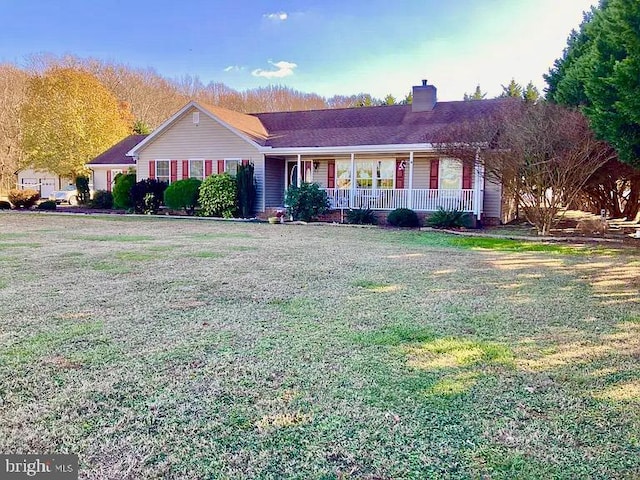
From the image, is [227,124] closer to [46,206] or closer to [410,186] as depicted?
[410,186]

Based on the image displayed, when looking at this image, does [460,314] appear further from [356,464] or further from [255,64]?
[255,64]

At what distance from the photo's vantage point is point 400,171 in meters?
18.1

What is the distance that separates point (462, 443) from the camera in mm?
2328

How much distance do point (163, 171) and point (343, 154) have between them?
869 centimetres

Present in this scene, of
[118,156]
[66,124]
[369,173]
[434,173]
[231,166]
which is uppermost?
[66,124]

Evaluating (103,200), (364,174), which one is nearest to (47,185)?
(103,200)

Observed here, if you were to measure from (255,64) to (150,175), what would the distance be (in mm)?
21188

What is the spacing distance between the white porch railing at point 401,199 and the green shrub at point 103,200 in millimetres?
12948

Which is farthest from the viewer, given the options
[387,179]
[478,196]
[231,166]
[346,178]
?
[231,166]

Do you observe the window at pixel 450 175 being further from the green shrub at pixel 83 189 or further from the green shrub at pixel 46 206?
the green shrub at pixel 83 189

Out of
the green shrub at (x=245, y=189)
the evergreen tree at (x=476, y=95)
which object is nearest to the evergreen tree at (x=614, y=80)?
the green shrub at (x=245, y=189)

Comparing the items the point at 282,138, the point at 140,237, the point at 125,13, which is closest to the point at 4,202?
the point at 125,13

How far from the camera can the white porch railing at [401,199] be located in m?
16.2

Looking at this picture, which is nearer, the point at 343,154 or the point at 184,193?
the point at 343,154
